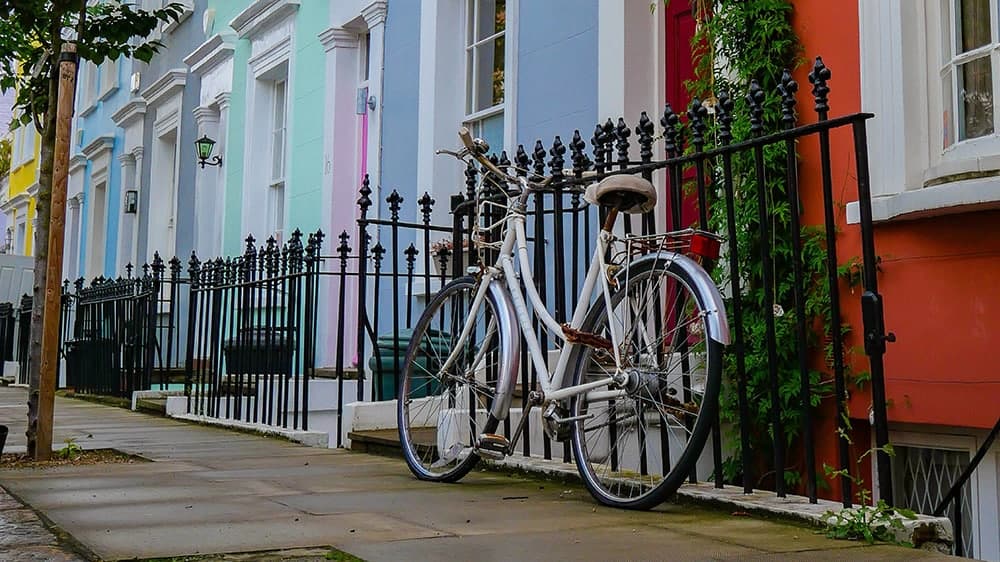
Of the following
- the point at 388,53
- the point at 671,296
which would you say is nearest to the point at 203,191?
the point at 388,53

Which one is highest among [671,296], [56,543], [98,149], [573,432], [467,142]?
[98,149]

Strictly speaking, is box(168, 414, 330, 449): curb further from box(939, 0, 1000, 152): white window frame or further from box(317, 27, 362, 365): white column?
box(939, 0, 1000, 152): white window frame

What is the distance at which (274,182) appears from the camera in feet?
39.7

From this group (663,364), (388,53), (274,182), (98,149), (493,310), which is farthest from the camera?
(98,149)

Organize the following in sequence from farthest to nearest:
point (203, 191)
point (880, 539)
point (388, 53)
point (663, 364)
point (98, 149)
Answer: point (98, 149), point (203, 191), point (388, 53), point (663, 364), point (880, 539)

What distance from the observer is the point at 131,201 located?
1648cm

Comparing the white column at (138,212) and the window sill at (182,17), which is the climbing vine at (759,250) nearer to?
the window sill at (182,17)

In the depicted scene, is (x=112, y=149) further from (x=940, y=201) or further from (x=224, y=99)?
(x=940, y=201)

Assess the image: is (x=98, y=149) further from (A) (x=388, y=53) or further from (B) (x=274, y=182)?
(A) (x=388, y=53)

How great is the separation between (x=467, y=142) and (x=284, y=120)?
8.15m

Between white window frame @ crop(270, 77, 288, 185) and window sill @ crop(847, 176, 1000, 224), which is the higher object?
white window frame @ crop(270, 77, 288, 185)

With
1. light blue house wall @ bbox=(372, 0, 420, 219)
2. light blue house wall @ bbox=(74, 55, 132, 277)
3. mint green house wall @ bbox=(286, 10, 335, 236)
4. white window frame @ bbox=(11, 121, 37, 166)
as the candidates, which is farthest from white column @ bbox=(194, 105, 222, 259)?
white window frame @ bbox=(11, 121, 37, 166)

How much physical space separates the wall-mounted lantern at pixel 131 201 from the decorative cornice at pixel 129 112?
3.70 ft

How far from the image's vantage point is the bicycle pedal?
169 inches
